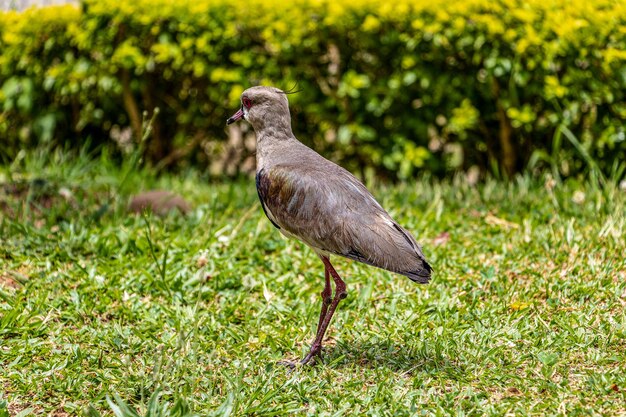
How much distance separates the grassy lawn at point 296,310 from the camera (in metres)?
3.78

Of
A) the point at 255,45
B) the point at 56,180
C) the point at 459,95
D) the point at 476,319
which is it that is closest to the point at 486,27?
the point at 459,95

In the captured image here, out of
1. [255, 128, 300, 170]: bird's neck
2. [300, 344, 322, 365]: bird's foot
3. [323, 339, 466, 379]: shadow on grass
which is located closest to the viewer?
[323, 339, 466, 379]: shadow on grass

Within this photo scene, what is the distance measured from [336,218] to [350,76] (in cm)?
362

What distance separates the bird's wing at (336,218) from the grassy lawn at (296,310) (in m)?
0.57

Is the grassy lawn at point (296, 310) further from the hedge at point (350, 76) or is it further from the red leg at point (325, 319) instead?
the hedge at point (350, 76)

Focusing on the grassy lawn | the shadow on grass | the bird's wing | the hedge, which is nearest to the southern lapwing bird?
the bird's wing

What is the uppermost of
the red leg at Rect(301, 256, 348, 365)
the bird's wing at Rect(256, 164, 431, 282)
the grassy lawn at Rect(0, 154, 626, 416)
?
the bird's wing at Rect(256, 164, 431, 282)

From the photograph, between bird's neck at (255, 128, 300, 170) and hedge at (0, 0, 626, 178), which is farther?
hedge at (0, 0, 626, 178)

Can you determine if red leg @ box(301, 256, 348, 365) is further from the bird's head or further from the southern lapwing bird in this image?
the bird's head

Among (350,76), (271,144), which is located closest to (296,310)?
(271,144)

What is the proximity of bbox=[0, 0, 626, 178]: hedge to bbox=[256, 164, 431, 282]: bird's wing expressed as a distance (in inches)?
128

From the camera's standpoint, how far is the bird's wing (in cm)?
381

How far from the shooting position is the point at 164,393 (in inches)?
143

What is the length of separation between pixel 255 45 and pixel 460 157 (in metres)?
2.10
